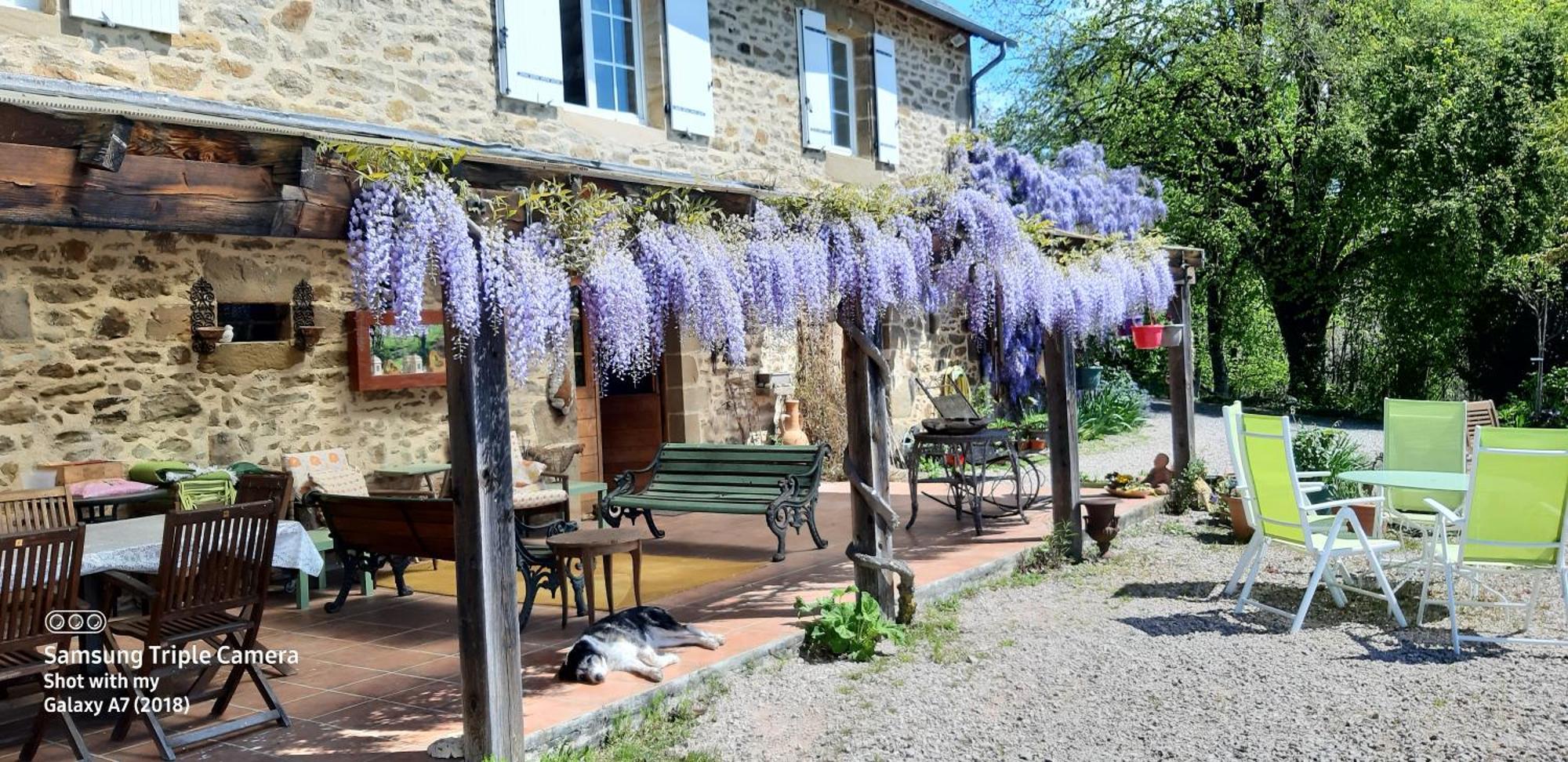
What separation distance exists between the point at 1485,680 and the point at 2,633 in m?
4.43

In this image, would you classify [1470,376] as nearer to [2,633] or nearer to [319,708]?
[319,708]

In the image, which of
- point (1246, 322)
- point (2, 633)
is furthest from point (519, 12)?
point (1246, 322)

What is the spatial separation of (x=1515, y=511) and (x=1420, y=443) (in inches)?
62.6

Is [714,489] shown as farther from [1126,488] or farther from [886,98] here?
[886,98]

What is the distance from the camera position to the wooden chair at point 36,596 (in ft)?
9.66

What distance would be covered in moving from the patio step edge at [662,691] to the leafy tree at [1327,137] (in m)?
8.65

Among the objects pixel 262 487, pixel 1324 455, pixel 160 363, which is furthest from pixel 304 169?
pixel 1324 455

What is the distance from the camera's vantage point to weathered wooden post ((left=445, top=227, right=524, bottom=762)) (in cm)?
310

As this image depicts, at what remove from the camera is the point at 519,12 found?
22.3 feet

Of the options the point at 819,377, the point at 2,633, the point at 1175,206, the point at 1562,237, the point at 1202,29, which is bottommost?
the point at 2,633

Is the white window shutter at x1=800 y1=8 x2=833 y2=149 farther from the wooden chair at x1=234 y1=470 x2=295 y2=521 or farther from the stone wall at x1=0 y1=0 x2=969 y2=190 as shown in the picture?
the wooden chair at x1=234 y1=470 x2=295 y2=521

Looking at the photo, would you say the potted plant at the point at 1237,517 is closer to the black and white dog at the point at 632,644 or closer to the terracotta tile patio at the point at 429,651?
the terracotta tile patio at the point at 429,651

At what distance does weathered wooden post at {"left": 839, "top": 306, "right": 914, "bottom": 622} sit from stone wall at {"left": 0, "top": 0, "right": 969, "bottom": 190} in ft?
2.46

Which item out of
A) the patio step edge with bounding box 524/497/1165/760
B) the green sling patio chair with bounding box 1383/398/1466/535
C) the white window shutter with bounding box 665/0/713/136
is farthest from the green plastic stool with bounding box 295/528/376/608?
the green sling patio chair with bounding box 1383/398/1466/535
